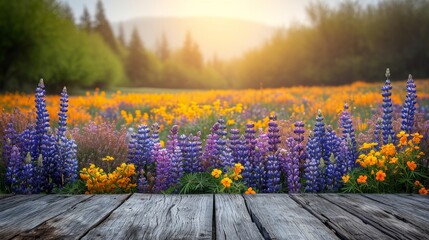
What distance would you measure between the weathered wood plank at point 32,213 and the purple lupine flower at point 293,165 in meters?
2.12

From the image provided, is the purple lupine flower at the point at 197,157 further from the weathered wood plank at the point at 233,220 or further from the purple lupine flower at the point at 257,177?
the weathered wood plank at the point at 233,220

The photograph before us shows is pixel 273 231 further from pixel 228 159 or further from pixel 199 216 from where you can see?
pixel 228 159

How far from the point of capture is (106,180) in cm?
450

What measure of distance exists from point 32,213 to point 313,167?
274cm

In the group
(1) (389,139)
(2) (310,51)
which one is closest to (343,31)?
(2) (310,51)

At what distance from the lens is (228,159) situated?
4.71 m

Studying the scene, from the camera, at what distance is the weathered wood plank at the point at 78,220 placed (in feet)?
8.20

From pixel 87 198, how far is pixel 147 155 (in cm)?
160

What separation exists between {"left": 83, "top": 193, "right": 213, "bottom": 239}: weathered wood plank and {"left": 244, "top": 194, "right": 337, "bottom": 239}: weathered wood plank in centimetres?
33

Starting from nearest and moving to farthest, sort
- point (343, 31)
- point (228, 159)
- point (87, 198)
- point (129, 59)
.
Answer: point (87, 198)
point (228, 159)
point (343, 31)
point (129, 59)

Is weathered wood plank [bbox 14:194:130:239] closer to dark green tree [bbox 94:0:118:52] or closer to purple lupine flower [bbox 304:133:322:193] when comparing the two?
purple lupine flower [bbox 304:133:322:193]

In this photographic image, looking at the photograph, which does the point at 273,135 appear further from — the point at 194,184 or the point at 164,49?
the point at 164,49

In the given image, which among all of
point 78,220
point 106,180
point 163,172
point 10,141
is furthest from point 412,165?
point 10,141

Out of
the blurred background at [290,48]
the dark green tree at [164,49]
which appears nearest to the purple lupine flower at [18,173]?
the blurred background at [290,48]
